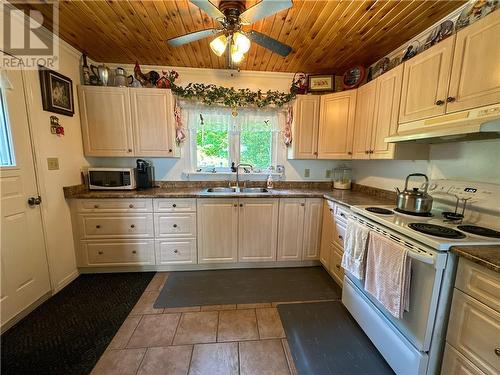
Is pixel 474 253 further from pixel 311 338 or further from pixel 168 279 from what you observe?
pixel 168 279

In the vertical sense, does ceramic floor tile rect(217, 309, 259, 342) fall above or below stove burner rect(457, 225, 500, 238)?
below

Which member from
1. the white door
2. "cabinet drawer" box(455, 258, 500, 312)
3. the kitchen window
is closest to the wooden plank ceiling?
the kitchen window

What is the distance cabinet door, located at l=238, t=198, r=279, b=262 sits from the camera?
251 cm

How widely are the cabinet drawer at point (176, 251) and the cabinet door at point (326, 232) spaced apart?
157 cm

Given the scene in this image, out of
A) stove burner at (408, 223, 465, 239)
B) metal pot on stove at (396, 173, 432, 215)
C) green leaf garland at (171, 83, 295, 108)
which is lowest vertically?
stove burner at (408, 223, 465, 239)

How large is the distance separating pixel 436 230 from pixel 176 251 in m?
2.42

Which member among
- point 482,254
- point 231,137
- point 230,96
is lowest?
point 482,254

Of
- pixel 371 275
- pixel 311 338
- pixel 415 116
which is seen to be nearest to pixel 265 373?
pixel 311 338

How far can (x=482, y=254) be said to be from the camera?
1.00m

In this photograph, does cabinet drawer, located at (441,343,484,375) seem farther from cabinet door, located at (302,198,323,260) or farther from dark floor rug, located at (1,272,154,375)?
dark floor rug, located at (1,272,154,375)

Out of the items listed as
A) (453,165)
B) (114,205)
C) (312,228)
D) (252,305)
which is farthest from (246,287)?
(453,165)

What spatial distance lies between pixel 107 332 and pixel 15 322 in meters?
0.79

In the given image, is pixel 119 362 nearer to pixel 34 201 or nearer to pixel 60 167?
pixel 34 201

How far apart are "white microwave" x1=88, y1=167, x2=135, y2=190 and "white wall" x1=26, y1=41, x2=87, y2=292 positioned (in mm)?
157
